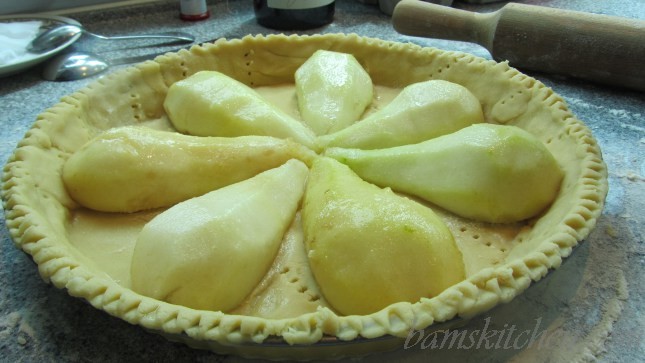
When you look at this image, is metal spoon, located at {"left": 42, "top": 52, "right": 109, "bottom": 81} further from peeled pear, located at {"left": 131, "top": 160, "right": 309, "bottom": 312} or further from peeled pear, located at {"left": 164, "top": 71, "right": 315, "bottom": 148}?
peeled pear, located at {"left": 131, "top": 160, "right": 309, "bottom": 312}

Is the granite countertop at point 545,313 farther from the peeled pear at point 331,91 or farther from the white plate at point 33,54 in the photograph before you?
the peeled pear at point 331,91

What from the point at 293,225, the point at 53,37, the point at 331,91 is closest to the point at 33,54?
the point at 53,37

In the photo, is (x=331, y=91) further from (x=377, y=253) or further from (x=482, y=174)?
(x=377, y=253)

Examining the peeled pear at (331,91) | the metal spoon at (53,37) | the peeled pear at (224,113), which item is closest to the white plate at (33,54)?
the metal spoon at (53,37)

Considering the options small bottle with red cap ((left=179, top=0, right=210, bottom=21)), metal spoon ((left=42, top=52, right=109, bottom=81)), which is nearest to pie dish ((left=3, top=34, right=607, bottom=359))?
metal spoon ((left=42, top=52, right=109, bottom=81))

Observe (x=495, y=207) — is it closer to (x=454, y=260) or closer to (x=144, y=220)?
(x=454, y=260)
